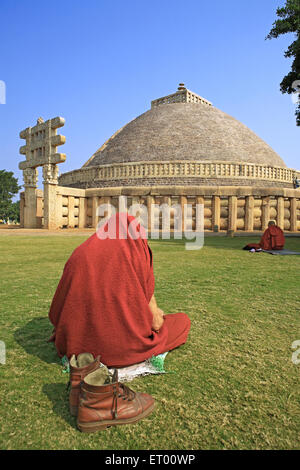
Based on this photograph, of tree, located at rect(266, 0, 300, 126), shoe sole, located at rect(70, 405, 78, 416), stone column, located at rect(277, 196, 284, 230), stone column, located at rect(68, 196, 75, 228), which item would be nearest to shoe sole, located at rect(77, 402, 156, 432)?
shoe sole, located at rect(70, 405, 78, 416)

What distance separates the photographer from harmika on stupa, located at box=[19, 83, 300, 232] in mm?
14695

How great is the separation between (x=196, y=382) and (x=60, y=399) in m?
0.85

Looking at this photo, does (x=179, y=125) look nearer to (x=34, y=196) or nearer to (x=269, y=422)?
(x=34, y=196)

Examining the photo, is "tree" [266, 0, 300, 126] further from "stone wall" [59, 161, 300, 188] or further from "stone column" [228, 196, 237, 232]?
"stone wall" [59, 161, 300, 188]

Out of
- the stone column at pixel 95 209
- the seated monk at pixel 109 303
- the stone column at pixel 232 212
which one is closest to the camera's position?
the seated monk at pixel 109 303

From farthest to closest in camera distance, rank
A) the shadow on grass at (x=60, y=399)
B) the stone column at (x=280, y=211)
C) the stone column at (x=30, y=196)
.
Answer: the stone column at (x=30, y=196) < the stone column at (x=280, y=211) < the shadow on grass at (x=60, y=399)

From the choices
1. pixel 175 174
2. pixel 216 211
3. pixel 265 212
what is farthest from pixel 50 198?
pixel 265 212

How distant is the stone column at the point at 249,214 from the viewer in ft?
47.9

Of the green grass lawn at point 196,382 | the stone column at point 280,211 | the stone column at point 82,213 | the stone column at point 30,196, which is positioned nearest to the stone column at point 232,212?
the stone column at point 280,211

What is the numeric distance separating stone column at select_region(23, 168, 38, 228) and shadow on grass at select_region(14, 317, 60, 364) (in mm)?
15313

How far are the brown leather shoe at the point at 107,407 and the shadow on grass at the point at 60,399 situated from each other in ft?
0.35

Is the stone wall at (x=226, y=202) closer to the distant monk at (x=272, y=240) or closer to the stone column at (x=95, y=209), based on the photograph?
the stone column at (x=95, y=209)

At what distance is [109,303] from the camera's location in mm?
2008

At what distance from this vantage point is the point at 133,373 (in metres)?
1.99
